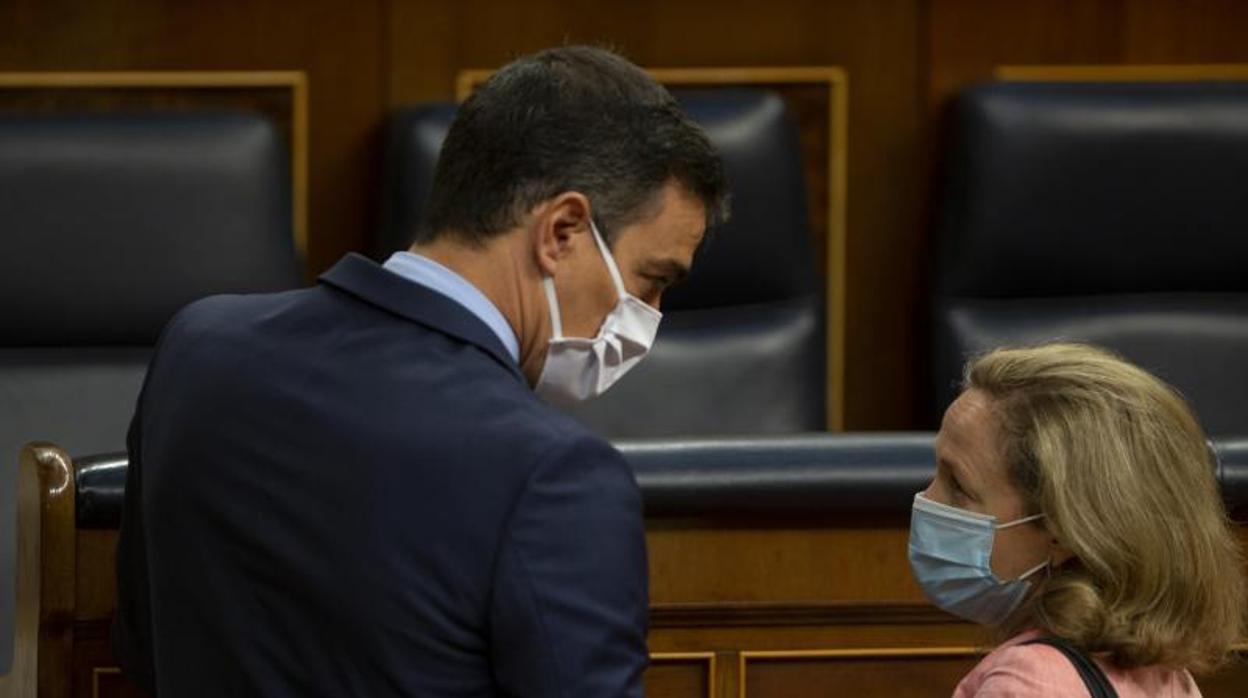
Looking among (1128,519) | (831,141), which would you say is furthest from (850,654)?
(831,141)

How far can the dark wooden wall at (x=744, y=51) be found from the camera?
7.69 feet

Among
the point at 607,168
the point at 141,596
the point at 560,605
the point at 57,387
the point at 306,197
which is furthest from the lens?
the point at 306,197

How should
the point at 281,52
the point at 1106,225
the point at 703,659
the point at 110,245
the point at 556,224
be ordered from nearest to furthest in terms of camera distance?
the point at 556,224
the point at 703,659
the point at 110,245
the point at 1106,225
the point at 281,52

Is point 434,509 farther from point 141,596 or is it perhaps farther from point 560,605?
point 141,596

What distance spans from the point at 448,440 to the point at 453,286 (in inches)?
4.3

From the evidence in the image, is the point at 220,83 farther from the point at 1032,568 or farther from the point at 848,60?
the point at 1032,568

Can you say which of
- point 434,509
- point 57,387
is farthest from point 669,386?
point 434,509

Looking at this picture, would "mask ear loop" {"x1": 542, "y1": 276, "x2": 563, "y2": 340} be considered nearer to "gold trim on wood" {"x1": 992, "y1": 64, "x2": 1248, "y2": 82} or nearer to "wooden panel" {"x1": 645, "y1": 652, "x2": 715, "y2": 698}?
"wooden panel" {"x1": 645, "y1": 652, "x2": 715, "y2": 698}

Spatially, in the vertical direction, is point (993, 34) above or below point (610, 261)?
above

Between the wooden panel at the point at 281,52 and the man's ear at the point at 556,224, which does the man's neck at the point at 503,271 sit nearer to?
the man's ear at the point at 556,224

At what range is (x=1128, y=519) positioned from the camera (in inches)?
42.4

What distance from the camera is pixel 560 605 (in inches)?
37.3

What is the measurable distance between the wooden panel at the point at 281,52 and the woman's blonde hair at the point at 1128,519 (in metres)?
1.36

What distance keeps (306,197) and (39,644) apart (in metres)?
1.09
